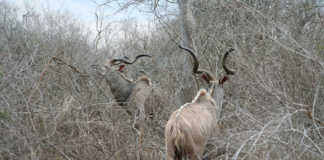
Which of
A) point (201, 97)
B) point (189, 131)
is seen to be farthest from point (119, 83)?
point (189, 131)

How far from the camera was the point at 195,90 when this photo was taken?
664 centimetres

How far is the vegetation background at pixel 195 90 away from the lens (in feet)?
11.9

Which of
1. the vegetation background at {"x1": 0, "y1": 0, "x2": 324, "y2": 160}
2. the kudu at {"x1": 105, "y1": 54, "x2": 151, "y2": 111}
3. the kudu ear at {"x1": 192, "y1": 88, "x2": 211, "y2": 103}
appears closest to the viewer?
the vegetation background at {"x1": 0, "y1": 0, "x2": 324, "y2": 160}

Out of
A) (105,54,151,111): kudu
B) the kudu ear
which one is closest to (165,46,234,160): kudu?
A: the kudu ear

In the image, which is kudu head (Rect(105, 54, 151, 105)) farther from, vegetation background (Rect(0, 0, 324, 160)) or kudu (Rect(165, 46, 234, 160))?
kudu (Rect(165, 46, 234, 160))

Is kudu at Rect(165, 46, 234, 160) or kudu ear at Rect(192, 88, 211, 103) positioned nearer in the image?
kudu at Rect(165, 46, 234, 160)

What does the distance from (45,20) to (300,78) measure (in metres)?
9.13

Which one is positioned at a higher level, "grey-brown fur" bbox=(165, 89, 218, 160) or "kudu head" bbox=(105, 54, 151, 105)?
"kudu head" bbox=(105, 54, 151, 105)

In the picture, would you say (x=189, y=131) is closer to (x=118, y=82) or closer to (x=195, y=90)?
(x=195, y=90)

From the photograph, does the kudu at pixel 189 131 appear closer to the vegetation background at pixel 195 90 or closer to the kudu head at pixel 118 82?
the vegetation background at pixel 195 90

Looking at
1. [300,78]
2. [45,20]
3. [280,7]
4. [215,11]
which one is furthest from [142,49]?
[300,78]

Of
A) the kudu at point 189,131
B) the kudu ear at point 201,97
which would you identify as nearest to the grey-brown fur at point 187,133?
the kudu at point 189,131

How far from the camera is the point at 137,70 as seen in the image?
9125 mm

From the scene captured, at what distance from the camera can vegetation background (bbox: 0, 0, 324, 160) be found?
11.9 ft
